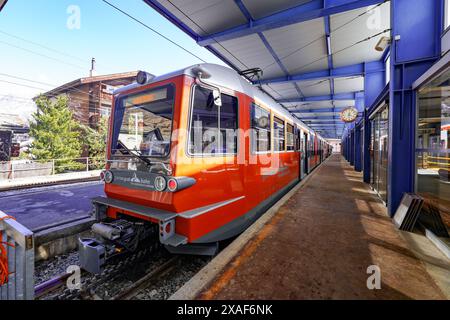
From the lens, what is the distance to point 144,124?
3.50m

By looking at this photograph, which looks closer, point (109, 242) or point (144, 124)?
point (109, 242)

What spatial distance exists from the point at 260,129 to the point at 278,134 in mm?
1451

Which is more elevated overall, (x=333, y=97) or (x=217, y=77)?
(x=333, y=97)

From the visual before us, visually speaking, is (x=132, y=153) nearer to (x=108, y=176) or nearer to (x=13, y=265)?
(x=108, y=176)

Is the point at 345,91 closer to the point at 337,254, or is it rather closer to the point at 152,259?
the point at 337,254

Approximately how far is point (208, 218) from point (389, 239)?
301 cm

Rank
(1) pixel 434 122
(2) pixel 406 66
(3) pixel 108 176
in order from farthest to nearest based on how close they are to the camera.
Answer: (1) pixel 434 122 → (2) pixel 406 66 → (3) pixel 108 176

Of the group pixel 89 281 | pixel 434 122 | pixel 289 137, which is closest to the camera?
pixel 89 281

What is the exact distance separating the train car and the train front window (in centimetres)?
2

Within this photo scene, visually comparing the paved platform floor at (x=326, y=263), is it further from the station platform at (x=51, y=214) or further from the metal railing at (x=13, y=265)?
the station platform at (x=51, y=214)

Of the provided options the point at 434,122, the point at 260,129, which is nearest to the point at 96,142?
the point at 260,129

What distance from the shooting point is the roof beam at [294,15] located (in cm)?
555

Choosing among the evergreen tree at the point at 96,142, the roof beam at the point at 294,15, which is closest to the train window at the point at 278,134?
the roof beam at the point at 294,15
